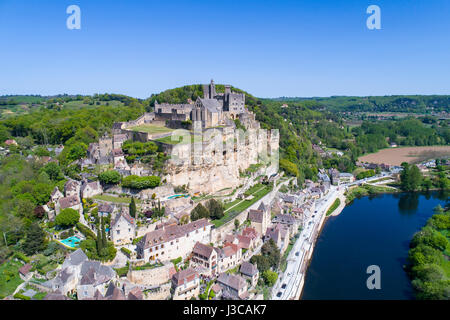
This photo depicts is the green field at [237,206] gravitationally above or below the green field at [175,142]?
below

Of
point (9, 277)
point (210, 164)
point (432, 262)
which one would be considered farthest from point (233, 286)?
point (432, 262)

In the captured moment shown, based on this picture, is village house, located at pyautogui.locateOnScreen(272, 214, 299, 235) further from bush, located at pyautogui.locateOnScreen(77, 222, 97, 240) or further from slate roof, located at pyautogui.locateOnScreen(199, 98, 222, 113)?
bush, located at pyautogui.locateOnScreen(77, 222, 97, 240)

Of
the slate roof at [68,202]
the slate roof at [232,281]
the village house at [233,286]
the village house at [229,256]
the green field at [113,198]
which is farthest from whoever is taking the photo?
the green field at [113,198]

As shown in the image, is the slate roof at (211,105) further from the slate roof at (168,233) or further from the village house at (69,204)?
the village house at (69,204)

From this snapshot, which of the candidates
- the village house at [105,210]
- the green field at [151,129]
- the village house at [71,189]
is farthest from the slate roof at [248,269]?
the green field at [151,129]
